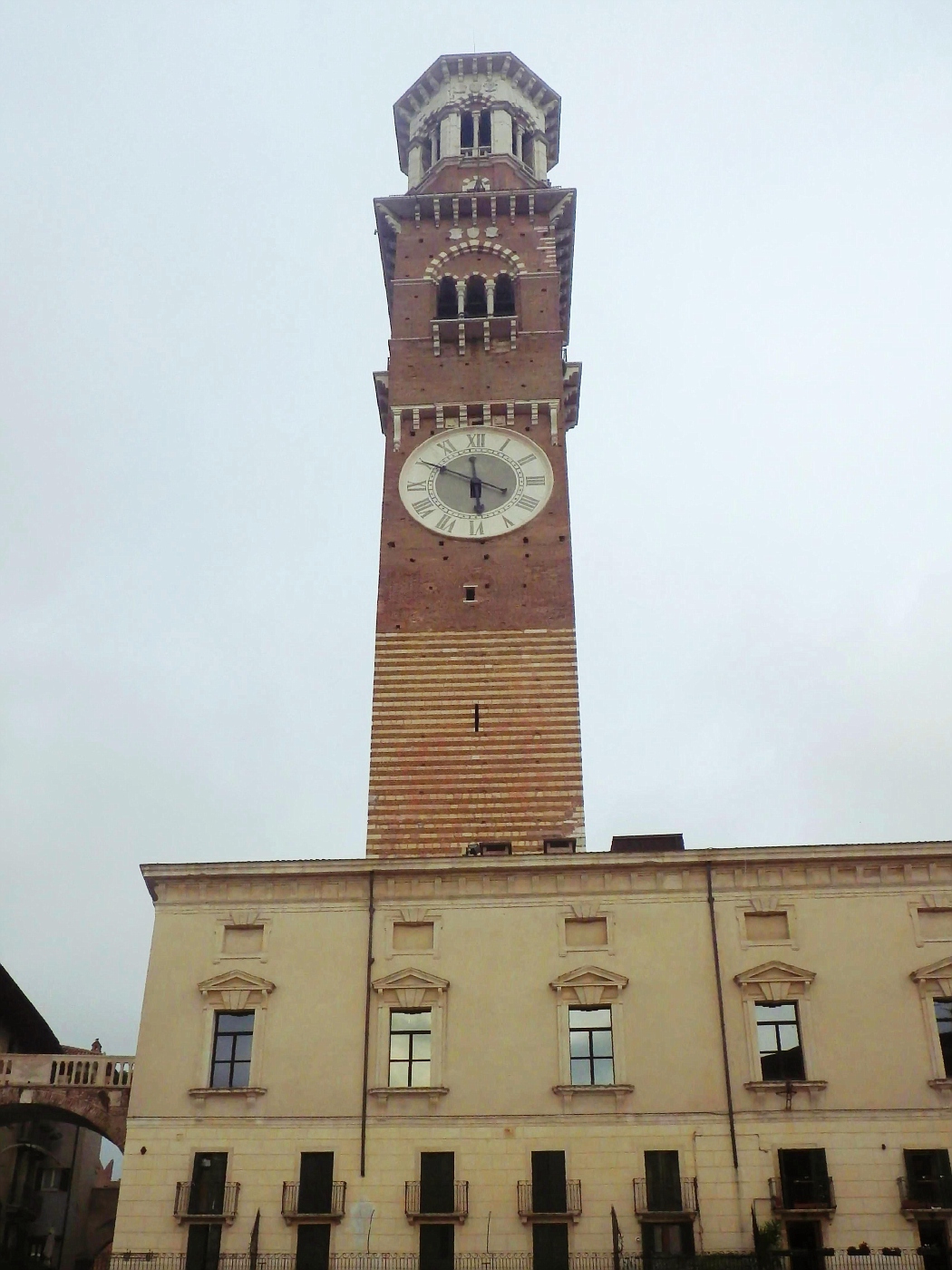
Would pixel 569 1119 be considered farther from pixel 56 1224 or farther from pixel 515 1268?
pixel 56 1224

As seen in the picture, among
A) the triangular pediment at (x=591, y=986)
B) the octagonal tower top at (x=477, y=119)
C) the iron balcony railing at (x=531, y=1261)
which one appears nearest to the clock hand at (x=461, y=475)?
→ the octagonal tower top at (x=477, y=119)

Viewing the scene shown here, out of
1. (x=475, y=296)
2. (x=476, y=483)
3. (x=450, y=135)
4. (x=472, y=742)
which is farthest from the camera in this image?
(x=450, y=135)

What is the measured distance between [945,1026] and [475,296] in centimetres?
3222

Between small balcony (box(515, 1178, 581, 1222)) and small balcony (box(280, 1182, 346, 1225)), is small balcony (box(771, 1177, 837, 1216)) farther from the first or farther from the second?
small balcony (box(280, 1182, 346, 1225))

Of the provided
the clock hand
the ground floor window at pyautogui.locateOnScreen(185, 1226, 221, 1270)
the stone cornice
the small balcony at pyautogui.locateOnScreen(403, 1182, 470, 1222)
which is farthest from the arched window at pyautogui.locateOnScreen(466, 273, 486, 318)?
the ground floor window at pyautogui.locateOnScreen(185, 1226, 221, 1270)

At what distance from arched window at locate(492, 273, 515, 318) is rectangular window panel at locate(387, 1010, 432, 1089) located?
29086 mm

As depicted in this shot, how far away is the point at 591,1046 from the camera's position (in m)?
29.4

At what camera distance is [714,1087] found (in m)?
28.8

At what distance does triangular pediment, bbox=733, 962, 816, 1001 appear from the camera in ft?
97.2

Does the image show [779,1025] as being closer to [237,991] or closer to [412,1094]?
[412,1094]

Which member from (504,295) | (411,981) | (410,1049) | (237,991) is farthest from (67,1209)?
(504,295)

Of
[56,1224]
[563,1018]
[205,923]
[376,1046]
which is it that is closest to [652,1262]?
[563,1018]

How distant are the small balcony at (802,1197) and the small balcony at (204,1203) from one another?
37.2 ft

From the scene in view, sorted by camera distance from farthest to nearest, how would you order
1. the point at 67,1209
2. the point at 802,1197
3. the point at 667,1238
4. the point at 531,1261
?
1. the point at 67,1209
2. the point at 802,1197
3. the point at 667,1238
4. the point at 531,1261
